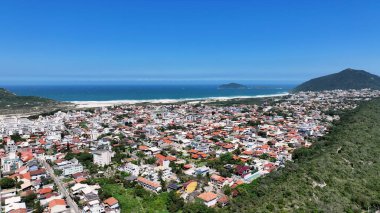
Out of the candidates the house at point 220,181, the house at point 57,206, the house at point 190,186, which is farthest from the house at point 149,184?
the house at point 57,206

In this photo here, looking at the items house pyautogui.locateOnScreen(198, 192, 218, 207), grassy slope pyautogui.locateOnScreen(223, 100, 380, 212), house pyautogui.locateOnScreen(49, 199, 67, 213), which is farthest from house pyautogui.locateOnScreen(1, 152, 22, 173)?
grassy slope pyautogui.locateOnScreen(223, 100, 380, 212)

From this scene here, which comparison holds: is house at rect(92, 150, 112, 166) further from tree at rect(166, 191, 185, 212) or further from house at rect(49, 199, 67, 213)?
tree at rect(166, 191, 185, 212)

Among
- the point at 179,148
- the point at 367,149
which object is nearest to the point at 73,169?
the point at 179,148

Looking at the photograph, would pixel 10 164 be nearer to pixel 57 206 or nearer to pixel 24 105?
pixel 57 206

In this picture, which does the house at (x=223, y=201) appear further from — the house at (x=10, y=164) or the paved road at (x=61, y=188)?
the house at (x=10, y=164)

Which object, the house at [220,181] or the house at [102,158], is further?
the house at [102,158]

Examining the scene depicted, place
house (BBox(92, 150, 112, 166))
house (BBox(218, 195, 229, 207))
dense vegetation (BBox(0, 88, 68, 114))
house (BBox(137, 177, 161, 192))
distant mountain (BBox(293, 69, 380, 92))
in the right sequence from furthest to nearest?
1. distant mountain (BBox(293, 69, 380, 92))
2. dense vegetation (BBox(0, 88, 68, 114))
3. house (BBox(92, 150, 112, 166))
4. house (BBox(137, 177, 161, 192))
5. house (BBox(218, 195, 229, 207))

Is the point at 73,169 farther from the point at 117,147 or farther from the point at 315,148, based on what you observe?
the point at 315,148
